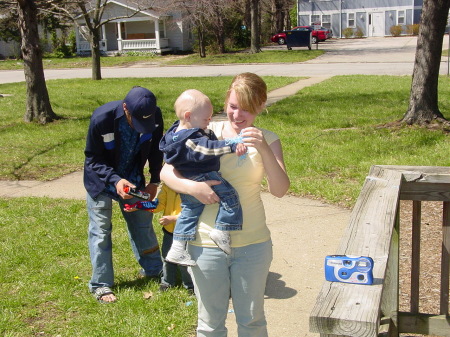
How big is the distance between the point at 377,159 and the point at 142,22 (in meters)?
41.1

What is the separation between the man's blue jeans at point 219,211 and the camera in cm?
271

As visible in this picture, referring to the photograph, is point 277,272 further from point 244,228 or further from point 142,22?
point 142,22

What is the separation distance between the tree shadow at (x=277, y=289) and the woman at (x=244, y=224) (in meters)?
1.42

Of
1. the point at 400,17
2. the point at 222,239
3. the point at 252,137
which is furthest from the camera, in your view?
the point at 400,17

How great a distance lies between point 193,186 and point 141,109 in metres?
1.15

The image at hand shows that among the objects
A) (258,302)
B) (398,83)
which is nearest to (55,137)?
(258,302)

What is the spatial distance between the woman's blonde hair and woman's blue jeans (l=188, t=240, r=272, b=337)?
643 millimetres

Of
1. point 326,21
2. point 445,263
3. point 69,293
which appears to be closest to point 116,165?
point 69,293

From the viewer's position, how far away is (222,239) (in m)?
2.70

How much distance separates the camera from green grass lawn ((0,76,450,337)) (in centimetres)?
408

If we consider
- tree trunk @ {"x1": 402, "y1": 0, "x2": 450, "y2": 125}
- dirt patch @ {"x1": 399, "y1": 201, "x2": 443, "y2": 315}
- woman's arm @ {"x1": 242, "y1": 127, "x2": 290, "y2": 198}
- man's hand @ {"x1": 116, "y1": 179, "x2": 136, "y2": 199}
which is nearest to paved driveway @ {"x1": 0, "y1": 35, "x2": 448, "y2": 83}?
tree trunk @ {"x1": 402, "y1": 0, "x2": 450, "y2": 125}

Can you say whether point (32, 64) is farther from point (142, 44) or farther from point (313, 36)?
point (313, 36)

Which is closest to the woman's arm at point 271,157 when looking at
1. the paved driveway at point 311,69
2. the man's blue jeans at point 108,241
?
the man's blue jeans at point 108,241

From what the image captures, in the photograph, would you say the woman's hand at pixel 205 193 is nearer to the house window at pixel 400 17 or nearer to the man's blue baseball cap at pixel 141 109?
the man's blue baseball cap at pixel 141 109
